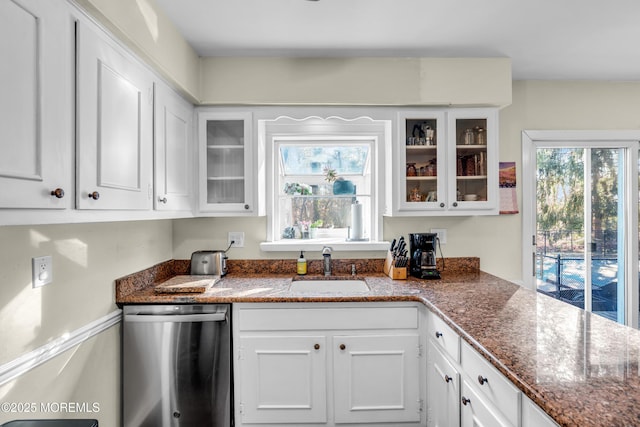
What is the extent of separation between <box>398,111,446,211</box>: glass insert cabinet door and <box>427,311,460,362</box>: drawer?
846 millimetres

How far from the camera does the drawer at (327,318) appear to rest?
213 cm

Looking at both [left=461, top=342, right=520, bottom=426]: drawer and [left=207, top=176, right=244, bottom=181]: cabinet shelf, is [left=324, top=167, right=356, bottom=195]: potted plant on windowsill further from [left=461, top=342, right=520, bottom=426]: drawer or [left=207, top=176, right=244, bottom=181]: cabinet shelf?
[left=461, top=342, right=520, bottom=426]: drawer

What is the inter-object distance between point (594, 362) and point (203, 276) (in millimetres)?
2166

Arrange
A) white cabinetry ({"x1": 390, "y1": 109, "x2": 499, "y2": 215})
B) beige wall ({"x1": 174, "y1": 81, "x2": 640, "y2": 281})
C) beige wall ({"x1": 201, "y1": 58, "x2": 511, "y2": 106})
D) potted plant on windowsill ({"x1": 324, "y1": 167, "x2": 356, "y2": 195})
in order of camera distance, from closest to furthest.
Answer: beige wall ({"x1": 201, "y1": 58, "x2": 511, "y2": 106}), white cabinetry ({"x1": 390, "y1": 109, "x2": 499, "y2": 215}), beige wall ({"x1": 174, "y1": 81, "x2": 640, "y2": 281}), potted plant on windowsill ({"x1": 324, "y1": 167, "x2": 356, "y2": 195})

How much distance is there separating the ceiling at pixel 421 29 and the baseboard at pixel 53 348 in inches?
63.5

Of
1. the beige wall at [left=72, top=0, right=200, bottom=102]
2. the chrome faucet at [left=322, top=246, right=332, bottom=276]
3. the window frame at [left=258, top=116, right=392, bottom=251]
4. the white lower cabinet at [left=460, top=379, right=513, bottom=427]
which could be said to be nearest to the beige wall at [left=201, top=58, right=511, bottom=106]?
the beige wall at [left=72, top=0, right=200, bottom=102]

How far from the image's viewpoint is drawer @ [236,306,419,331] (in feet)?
6.98

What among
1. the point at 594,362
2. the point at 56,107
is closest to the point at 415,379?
the point at 594,362

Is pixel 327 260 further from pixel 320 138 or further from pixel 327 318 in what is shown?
pixel 320 138

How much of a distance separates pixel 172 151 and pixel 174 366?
1.21 m

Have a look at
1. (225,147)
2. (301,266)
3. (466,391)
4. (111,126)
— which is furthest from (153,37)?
(466,391)

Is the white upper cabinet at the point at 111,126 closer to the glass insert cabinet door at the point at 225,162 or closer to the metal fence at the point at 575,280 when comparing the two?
the glass insert cabinet door at the point at 225,162

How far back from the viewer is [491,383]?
131 centimetres

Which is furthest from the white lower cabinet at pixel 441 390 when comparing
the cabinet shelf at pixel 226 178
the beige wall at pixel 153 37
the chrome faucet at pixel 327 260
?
the beige wall at pixel 153 37
